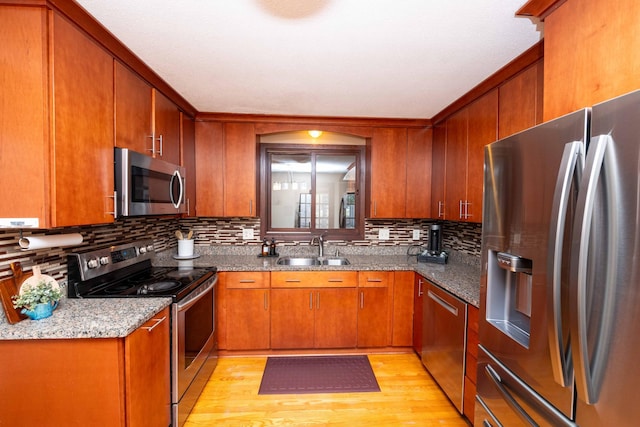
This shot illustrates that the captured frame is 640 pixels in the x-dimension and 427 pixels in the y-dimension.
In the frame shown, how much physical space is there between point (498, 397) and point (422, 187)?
206cm

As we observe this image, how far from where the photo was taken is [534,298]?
102cm

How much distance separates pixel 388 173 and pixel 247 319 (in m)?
1.94

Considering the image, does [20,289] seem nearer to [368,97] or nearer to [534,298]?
[534,298]

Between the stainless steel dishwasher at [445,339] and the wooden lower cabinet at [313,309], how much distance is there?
0.64 meters

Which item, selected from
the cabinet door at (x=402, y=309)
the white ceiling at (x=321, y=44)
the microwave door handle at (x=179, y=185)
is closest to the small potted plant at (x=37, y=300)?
the microwave door handle at (x=179, y=185)

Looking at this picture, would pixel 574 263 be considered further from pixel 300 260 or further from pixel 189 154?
pixel 189 154

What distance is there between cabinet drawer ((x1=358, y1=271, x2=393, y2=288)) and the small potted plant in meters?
2.08

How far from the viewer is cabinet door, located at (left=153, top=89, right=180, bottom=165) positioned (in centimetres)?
211

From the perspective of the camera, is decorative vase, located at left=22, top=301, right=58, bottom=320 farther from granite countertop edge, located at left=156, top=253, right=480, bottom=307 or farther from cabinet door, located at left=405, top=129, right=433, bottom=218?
cabinet door, located at left=405, top=129, right=433, bottom=218

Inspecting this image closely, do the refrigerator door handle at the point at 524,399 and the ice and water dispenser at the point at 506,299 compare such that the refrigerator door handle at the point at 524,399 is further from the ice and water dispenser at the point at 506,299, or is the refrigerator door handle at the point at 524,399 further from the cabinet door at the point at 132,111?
the cabinet door at the point at 132,111

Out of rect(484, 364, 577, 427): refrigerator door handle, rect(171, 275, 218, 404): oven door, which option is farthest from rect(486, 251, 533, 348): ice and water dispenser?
rect(171, 275, 218, 404): oven door

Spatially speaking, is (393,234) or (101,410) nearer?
(101,410)

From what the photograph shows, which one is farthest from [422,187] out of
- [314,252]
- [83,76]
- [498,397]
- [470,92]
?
[83,76]

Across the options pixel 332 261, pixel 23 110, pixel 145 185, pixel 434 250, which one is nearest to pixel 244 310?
pixel 332 261
